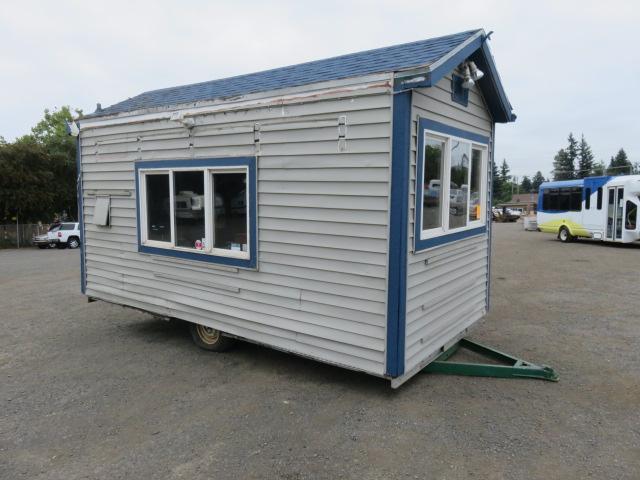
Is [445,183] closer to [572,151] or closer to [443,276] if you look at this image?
[443,276]

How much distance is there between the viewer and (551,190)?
70.1ft

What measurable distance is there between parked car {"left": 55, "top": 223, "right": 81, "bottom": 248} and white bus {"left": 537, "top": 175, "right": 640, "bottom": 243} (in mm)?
22839

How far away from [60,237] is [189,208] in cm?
2062

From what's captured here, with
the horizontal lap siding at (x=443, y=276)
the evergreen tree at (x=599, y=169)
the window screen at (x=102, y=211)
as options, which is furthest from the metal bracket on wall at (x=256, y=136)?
the evergreen tree at (x=599, y=169)

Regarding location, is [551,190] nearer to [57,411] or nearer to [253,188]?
[253,188]

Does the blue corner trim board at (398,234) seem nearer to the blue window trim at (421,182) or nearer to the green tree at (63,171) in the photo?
the blue window trim at (421,182)

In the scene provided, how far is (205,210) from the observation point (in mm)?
5293

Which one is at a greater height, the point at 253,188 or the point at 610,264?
the point at 253,188

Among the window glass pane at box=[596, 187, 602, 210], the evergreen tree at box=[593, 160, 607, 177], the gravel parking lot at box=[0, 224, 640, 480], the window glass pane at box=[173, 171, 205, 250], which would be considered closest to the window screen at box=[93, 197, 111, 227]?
the window glass pane at box=[173, 171, 205, 250]

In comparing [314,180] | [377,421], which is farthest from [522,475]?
[314,180]

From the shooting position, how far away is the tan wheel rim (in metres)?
5.61

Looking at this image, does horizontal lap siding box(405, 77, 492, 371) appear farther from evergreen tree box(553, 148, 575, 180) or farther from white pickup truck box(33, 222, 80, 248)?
evergreen tree box(553, 148, 575, 180)

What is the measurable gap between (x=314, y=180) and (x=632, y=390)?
3788 mm

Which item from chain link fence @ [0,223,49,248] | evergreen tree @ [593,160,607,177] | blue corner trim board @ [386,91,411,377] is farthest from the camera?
evergreen tree @ [593,160,607,177]
